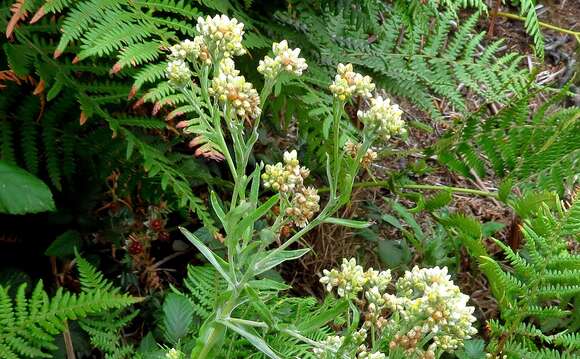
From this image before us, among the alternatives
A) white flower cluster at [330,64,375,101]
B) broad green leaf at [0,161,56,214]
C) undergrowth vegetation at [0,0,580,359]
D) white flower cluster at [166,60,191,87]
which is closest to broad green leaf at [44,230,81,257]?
undergrowth vegetation at [0,0,580,359]

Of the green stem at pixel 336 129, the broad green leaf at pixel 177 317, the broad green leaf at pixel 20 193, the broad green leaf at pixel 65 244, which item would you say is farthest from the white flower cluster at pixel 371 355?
the broad green leaf at pixel 65 244

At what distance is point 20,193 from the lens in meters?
1.47

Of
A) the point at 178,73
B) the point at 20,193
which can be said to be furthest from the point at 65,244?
the point at 178,73

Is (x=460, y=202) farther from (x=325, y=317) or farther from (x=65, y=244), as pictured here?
(x=325, y=317)

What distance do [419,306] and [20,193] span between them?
86 cm

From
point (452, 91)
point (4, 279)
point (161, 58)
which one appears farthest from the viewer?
point (452, 91)

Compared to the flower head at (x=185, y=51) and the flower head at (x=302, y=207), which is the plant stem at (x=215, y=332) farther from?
the flower head at (x=185, y=51)

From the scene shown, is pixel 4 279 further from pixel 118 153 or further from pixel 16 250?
pixel 118 153

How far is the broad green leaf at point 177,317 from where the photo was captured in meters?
1.58

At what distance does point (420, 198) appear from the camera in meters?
1.87

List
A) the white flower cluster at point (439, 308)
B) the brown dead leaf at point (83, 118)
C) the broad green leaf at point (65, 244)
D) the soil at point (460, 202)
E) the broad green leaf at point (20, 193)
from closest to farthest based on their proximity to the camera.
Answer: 1. the white flower cluster at point (439, 308)
2. the broad green leaf at point (20, 193)
3. the brown dead leaf at point (83, 118)
4. the broad green leaf at point (65, 244)
5. the soil at point (460, 202)

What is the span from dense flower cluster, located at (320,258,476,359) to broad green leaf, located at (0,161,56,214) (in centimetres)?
68

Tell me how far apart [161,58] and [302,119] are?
0.42 metres

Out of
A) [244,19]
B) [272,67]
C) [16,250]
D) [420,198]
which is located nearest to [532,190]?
[420,198]
